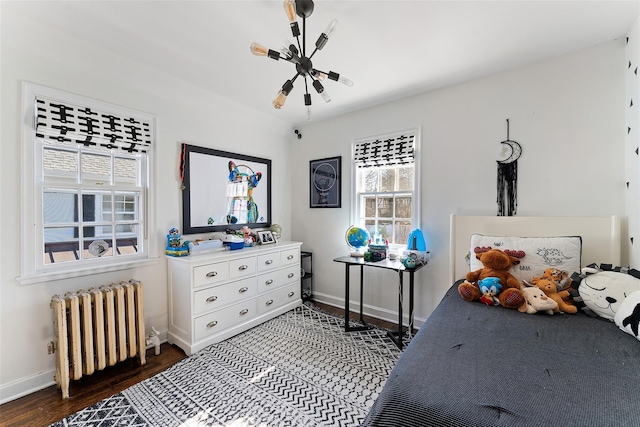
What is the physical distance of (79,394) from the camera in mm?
1836

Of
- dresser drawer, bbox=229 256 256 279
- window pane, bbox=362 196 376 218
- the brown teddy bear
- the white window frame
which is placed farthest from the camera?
window pane, bbox=362 196 376 218

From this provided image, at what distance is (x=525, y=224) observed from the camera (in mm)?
2191

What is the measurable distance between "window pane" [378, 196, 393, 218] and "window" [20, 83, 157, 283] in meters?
2.45

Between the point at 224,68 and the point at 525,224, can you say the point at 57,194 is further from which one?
the point at 525,224

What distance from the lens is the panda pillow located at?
1.48 metres

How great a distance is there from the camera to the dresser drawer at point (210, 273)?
2.38m

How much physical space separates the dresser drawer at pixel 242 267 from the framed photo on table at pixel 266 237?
41 cm

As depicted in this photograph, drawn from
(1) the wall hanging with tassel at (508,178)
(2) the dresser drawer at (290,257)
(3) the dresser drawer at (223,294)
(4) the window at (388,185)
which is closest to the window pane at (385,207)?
(4) the window at (388,185)

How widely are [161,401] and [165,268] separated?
1.19 m

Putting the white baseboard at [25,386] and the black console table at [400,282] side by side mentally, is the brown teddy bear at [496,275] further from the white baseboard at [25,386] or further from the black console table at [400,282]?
the white baseboard at [25,386]

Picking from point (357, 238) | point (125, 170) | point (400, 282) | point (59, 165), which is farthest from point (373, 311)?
point (59, 165)

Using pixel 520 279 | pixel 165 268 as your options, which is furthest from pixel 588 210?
pixel 165 268

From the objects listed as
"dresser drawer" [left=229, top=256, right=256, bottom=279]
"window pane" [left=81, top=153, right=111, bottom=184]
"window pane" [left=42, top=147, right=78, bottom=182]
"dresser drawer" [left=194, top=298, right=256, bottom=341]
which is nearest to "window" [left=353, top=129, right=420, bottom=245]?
"dresser drawer" [left=229, top=256, right=256, bottom=279]

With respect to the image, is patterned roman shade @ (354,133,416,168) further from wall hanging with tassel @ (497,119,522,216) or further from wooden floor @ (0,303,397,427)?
wooden floor @ (0,303,397,427)
